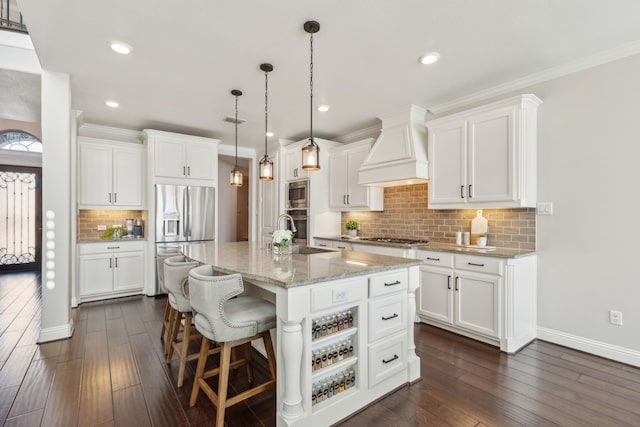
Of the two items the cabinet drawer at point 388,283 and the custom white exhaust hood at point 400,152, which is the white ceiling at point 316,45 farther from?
the cabinet drawer at point 388,283

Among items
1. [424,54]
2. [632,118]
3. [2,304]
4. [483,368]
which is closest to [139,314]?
[2,304]

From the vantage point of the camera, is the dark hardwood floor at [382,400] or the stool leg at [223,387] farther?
the dark hardwood floor at [382,400]

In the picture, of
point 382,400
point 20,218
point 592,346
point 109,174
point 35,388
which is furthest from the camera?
point 20,218

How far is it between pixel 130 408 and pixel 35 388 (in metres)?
0.84

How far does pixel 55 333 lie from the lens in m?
2.97

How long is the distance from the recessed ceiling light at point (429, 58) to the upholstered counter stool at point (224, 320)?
2.38 meters

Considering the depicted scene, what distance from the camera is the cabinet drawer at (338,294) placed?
1729mm

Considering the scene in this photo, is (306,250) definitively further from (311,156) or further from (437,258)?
(437,258)

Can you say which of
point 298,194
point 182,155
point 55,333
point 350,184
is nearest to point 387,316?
point 350,184

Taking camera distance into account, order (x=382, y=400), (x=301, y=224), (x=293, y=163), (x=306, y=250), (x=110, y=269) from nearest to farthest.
→ (x=382, y=400) → (x=306, y=250) → (x=110, y=269) → (x=301, y=224) → (x=293, y=163)

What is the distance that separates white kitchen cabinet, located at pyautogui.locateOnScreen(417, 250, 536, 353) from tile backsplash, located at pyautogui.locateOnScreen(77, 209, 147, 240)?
14.5ft

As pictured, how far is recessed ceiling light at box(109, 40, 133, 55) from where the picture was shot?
97.0 inches

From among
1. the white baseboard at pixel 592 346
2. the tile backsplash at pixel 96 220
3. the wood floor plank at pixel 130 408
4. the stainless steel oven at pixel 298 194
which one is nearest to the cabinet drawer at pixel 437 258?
the white baseboard at pixel 592 346

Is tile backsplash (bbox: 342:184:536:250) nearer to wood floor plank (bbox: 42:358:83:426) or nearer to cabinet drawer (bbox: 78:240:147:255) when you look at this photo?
cabinet drawer (bbox: 78:240:147:255)
